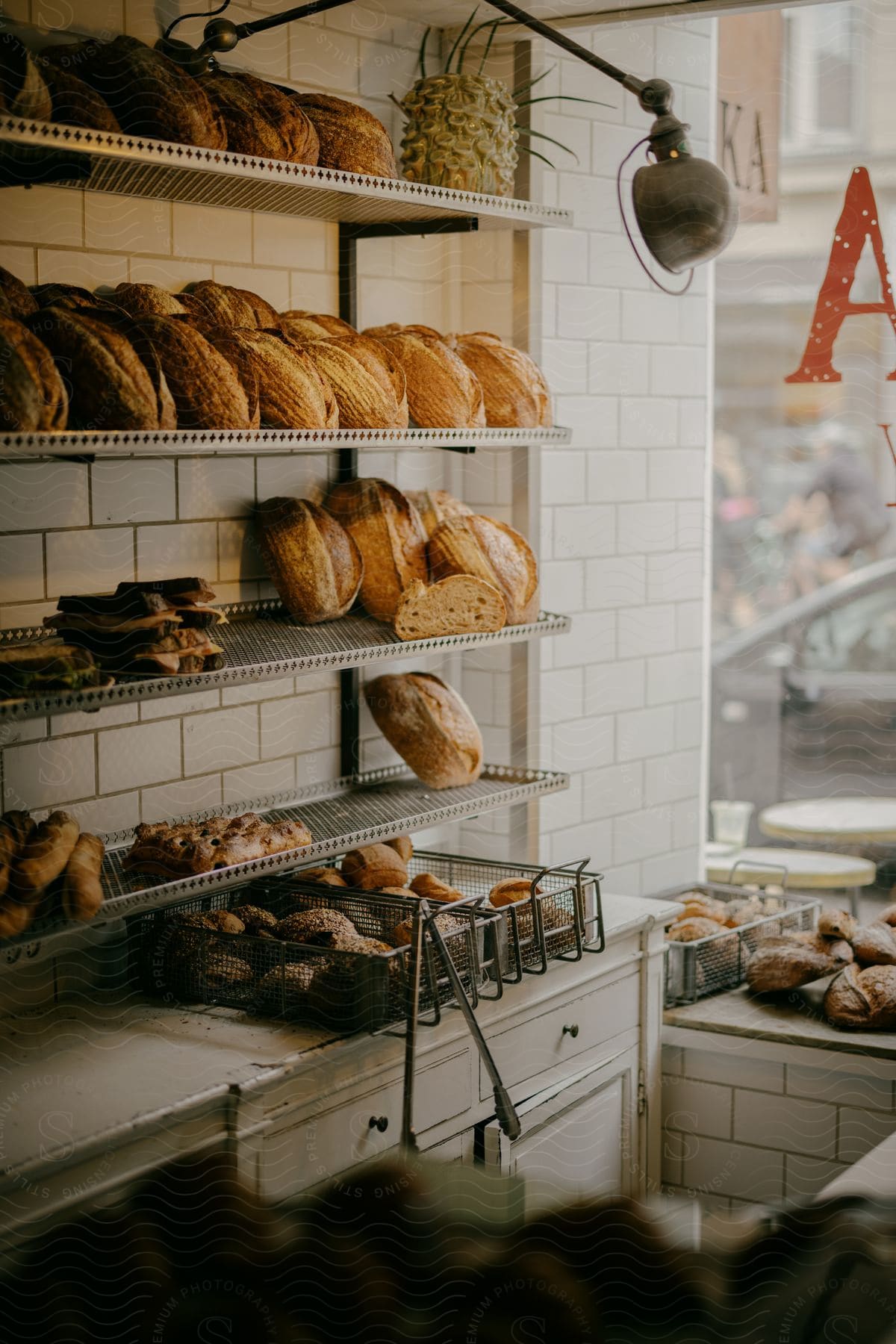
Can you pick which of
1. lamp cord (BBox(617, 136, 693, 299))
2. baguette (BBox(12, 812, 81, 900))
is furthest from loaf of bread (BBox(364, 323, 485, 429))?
baguette (BBox(12, 812, 81, 900))

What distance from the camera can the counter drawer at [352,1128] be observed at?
71.9 inches

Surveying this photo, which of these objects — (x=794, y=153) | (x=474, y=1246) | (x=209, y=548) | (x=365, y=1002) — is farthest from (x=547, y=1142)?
(x=794, y=153)

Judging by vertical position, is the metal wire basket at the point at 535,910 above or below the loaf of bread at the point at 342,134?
below

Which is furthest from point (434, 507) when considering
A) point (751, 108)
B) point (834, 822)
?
point (834, 822)

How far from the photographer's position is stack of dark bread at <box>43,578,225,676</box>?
70.9 inches

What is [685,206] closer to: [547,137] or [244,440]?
[547,137]

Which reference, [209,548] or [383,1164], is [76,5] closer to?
[209,548]

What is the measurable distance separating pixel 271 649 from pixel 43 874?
0.51 m

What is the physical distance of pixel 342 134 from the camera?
214 cm

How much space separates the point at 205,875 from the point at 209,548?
0.61 m

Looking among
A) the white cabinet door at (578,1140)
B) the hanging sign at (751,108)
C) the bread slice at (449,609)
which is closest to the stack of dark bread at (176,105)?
the bread slice at (449,609)

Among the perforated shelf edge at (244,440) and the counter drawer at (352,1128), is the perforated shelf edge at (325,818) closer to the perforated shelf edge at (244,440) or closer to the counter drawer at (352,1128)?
the counter drawer at (352,1128)

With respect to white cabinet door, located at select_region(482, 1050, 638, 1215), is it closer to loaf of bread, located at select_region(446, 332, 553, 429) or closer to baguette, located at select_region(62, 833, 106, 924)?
baguette, located at select_region(62, 833, 106, 924)

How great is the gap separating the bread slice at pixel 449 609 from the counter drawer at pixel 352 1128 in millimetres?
645
